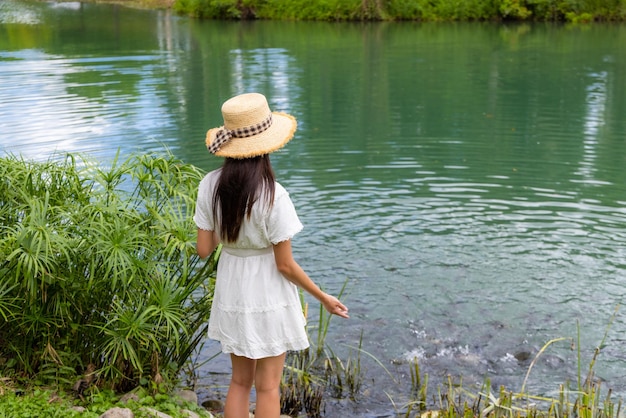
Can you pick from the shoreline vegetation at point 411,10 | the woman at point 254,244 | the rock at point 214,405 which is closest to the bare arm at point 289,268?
the woman at point 254,244

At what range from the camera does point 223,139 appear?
3.15 metres

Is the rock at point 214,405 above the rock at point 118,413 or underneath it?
underneath

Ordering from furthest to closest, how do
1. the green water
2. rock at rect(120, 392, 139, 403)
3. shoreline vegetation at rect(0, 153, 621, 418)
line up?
the green water, rock at rect(120, 392, 139, 403), shoreline vegetation at rect(0, 153, 621, 418)

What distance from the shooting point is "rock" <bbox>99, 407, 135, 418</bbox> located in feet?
11.6

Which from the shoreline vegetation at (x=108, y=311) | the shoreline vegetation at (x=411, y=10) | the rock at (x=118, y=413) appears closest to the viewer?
the rock at (x=118, y=413)

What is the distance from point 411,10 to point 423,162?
976 inches

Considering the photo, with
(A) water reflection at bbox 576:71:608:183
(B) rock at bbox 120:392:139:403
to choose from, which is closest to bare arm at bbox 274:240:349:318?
(B) rock at bbox 120:392:139:403

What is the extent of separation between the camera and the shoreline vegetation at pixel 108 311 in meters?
3.83

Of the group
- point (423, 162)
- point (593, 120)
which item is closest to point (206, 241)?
point (423, 162)

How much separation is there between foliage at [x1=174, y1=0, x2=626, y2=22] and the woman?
2983cm

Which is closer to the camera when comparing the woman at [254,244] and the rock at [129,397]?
the woman at [254,244]

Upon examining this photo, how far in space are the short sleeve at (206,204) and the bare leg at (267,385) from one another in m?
0.64

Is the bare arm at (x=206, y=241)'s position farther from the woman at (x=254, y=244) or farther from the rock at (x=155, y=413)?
the rock at (x=155, y=413)

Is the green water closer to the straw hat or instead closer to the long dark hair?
the long dark hair
